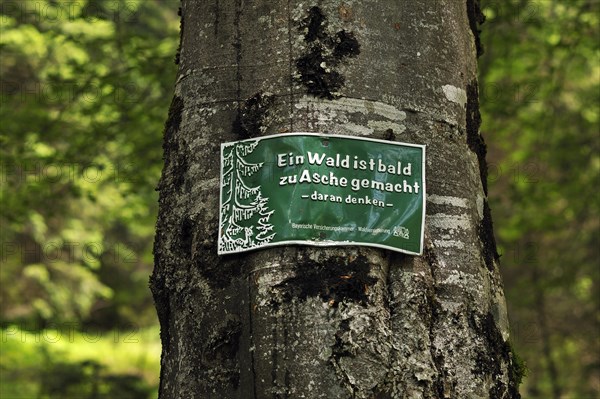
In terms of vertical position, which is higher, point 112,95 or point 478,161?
point 112,95

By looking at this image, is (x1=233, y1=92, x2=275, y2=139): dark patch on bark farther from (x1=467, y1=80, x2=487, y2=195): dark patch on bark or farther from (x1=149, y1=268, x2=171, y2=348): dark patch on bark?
(x1=467, y1=80, x2=487, y2=195): dark patch on bark

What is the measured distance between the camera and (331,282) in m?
2.16

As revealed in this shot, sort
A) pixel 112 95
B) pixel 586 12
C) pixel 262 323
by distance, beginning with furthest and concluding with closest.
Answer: pixel 586 12 < pixel 112 95 < pixel 262 323

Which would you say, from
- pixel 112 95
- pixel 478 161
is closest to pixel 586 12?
pixel 112 95

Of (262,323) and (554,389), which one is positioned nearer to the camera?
(262,323)

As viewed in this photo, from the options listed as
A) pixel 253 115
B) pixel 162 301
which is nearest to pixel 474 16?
pixel 253 115

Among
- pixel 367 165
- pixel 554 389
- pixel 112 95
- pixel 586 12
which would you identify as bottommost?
pixel 554 389

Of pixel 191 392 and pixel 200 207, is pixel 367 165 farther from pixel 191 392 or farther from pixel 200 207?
pixel 191 392

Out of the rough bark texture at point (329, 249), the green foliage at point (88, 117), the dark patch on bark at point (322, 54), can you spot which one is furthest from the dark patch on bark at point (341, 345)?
the green foliage at point (88, 117)

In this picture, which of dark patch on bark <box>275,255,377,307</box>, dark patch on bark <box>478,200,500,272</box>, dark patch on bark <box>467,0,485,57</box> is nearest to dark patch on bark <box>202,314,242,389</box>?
Result: dark patch on bark <box>275,255,377,307</box>

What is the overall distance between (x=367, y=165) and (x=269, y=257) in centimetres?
37

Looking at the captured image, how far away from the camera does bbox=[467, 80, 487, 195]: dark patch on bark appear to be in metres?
2.58

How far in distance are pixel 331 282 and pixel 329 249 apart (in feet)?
0.30

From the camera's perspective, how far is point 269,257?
221 centimetres
